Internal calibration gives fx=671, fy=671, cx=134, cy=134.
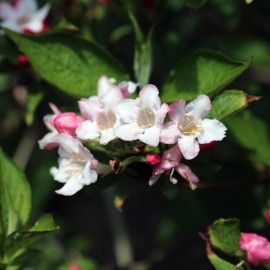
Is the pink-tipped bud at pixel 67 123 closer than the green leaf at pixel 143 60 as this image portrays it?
Yes

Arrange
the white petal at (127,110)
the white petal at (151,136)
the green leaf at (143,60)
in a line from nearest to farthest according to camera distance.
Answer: the white petal at (151,136) < the white petal at (127,110) < the green leaf at (143,60)

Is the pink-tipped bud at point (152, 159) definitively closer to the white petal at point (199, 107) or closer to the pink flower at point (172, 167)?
the pink flower at point (172, 167)

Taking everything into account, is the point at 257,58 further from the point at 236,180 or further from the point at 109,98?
the point at 109,98

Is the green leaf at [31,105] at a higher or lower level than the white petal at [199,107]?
lower

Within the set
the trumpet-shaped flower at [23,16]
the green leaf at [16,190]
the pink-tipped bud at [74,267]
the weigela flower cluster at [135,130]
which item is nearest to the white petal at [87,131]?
the weigela flower cluster at [135,130]

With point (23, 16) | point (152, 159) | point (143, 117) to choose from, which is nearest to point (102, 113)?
point (143, 117)

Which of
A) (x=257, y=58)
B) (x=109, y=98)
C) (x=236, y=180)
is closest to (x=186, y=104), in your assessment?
(x=109, y=98)
